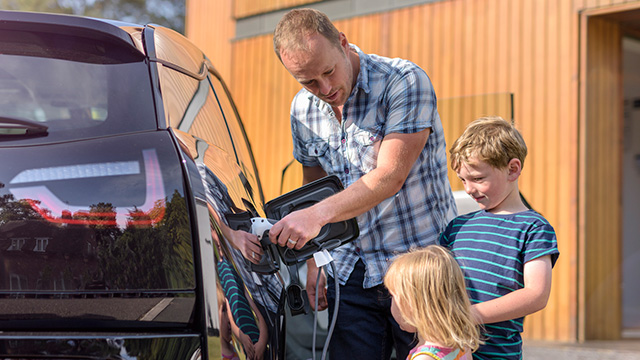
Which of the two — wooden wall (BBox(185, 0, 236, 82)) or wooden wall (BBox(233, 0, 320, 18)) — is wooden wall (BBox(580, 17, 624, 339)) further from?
wooden wall (BBox(185, 0, 236, 82))

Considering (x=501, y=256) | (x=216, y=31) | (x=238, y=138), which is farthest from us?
(x=216, y=31)

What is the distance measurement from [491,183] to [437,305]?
478mm

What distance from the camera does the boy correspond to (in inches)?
74.6

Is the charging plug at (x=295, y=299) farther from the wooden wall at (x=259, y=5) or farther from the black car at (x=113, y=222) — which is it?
the wooden wall at (x=259, y=5)

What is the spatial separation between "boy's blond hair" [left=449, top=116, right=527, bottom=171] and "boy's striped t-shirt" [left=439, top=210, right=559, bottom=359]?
7.1 inches

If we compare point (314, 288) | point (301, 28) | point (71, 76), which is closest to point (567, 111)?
point (314, 288)

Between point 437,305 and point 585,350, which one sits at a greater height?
point 437,305

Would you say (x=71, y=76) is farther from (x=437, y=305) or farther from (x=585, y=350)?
(x=585, y=350)

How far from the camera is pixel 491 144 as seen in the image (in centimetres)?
207

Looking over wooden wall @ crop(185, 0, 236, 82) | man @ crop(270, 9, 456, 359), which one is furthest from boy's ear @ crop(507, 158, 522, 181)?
wooden wall @ crop(185, 0, 236, 82)

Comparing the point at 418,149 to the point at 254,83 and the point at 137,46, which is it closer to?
the point at 137,46

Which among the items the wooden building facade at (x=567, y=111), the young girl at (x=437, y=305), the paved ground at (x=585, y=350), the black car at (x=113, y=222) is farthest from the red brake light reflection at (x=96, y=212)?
the wooden building facade at (x=567, y=111)

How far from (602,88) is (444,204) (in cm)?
533

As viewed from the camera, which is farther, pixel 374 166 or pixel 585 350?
pixel 585 350
